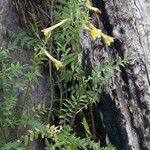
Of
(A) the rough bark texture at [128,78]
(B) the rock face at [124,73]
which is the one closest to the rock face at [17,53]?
(B) the rock face at [124,73]

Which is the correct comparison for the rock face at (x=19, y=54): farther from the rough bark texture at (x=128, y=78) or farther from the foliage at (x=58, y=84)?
the rough bark texture at (x=128, y=78)

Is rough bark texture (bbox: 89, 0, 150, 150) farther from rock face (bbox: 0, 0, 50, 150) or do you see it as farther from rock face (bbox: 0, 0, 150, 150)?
rock face (bbox: 0, 0, 50, 150)

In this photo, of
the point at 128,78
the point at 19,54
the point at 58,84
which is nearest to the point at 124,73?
the point at 128,78

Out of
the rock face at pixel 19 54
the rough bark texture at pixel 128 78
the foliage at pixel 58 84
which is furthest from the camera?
the rock face at pixel 19 54

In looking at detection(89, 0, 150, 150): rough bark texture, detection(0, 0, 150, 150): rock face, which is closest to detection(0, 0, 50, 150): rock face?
detection(0, 0, 150, 150): rock face

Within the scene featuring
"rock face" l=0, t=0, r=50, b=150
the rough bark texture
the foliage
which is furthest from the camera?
"rock face" l=0, t=0, r=50, b=150

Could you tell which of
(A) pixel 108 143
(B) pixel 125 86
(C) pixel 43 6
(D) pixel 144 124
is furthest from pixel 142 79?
(C) pixel 43 6

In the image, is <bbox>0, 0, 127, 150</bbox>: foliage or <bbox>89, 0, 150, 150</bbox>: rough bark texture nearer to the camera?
<bbox>0, 0, 127, 150</bbox>: foliage
